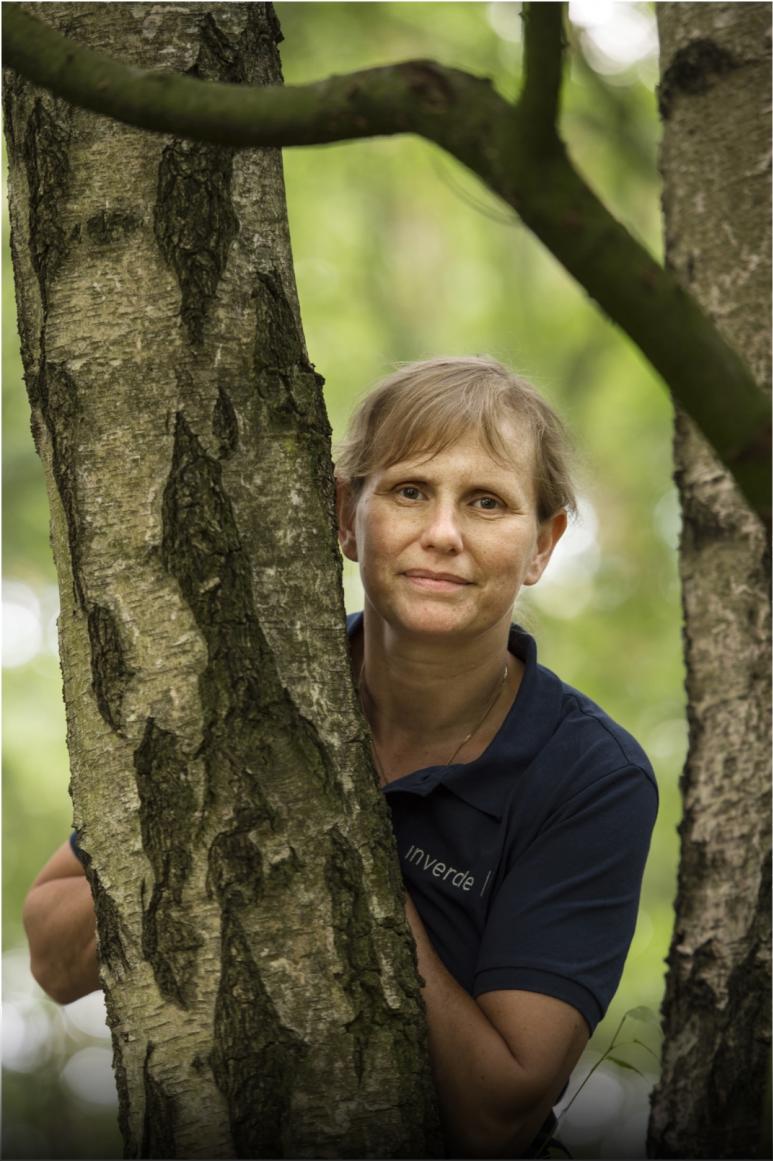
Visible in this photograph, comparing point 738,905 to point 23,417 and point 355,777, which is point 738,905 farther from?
point 23,417

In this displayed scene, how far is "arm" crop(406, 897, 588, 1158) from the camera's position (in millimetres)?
2051

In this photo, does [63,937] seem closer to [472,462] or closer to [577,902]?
[577,902]

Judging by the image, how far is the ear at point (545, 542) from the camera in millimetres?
2715

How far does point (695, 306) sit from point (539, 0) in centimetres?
33

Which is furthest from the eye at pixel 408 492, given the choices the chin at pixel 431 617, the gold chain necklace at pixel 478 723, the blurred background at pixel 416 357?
the blurred background at pixel 416 357

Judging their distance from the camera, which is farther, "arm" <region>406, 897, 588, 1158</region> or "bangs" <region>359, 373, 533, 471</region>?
"bangs" <region>359, 373, 533, 471</region>

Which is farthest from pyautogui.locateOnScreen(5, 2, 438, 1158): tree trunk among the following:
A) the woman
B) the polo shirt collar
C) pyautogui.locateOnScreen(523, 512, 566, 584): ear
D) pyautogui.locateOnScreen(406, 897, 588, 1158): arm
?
pyautogui.locateOnScreen(523, 512, 566, 584): ear

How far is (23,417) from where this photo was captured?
9938mm

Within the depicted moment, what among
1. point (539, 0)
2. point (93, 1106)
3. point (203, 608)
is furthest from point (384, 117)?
point (93, 1106)

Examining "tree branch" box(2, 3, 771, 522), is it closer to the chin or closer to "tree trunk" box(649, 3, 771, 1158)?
the chin

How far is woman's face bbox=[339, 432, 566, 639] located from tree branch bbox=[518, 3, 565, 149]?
119 cm

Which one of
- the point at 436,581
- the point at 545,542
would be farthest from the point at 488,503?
the point at 545,542

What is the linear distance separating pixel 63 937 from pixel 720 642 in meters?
1.70

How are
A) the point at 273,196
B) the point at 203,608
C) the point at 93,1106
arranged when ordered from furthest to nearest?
the point at 93,1106 < the point at 273,196 < the point at 203,608
